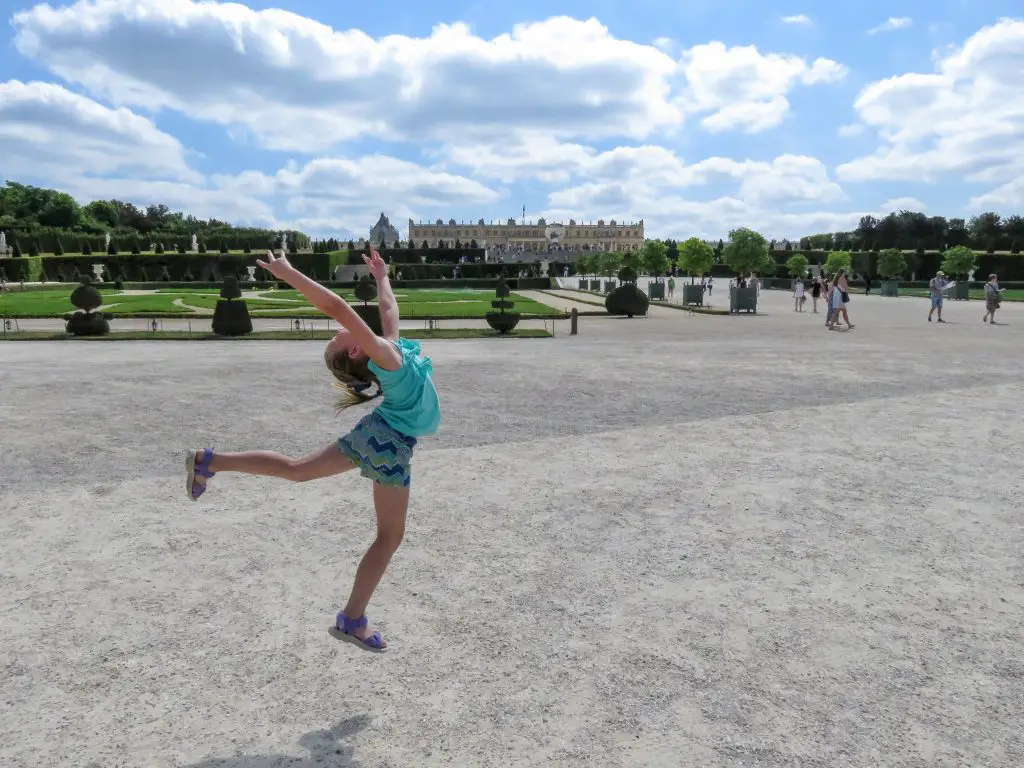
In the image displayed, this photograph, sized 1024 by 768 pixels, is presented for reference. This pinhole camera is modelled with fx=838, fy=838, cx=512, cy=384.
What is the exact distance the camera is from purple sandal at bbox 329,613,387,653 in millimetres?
3756

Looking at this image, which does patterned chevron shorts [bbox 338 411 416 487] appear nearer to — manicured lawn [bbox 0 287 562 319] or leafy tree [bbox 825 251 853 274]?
manicured lawn [bbox 0 287 562 319]

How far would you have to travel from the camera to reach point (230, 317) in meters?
22.4

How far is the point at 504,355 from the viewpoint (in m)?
17.5

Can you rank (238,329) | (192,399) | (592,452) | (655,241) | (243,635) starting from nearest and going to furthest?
1. (243,635)
2. (592,452)
3. (192,399)
4. (238,329)
5. (655,241)

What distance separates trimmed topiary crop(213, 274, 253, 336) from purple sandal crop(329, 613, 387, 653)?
20.0 metres

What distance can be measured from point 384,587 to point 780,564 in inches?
93.7

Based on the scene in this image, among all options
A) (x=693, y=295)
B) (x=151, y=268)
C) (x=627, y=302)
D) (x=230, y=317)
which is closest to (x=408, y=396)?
(x=230, y=317)

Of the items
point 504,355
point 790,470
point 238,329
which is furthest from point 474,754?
point 238,329

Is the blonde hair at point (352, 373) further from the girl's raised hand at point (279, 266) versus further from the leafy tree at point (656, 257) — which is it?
the leafy tree at point (656, 257)

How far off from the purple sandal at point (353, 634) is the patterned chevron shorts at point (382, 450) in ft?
2.14

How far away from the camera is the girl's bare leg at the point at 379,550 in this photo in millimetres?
3750

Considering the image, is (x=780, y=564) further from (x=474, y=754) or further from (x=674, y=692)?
(x=474, y=754)

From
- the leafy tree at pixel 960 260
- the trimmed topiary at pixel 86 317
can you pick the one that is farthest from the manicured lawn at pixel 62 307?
the leafy tree at pixel 960 260

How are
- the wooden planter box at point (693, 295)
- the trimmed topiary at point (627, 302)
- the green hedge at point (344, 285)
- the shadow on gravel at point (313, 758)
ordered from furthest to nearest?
the green hedge at point (344, 285), the wooden planter box at point (693, 295), the trimmed topiary at point (627, 302), the shadow on gravel at point (313, 758)
